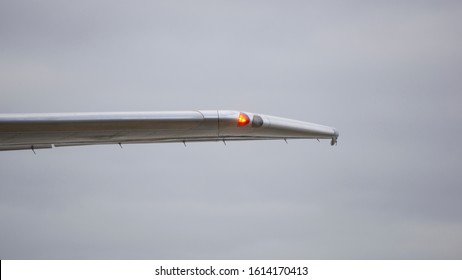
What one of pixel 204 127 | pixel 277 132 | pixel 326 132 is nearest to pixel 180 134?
pixel 204 127

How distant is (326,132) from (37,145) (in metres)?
10.7

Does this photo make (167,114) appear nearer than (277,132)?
Yes

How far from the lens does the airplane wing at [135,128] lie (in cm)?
3119

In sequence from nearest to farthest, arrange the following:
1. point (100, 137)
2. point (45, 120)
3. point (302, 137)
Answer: point (45, 120)
point (100, 137)
point (302, 137)

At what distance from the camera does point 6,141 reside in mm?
33000

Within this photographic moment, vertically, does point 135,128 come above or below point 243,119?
below

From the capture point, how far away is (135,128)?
105 ft

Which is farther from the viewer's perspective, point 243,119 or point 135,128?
point 243,119

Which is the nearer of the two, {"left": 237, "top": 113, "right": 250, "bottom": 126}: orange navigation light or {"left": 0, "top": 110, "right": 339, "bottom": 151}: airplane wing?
{"left": 0, "top": 110, "right": 339, "bottom": 151}: airplane wing

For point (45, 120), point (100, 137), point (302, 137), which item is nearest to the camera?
point (45, 120)

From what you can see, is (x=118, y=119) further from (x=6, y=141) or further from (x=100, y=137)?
(x=6, y=141)

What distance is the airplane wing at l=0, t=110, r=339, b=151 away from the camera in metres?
31.2

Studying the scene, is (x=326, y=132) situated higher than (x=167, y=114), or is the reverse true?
(x=326, y=132)

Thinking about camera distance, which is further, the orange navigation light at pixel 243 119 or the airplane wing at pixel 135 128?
the orange navigation light at pixel 243 119
